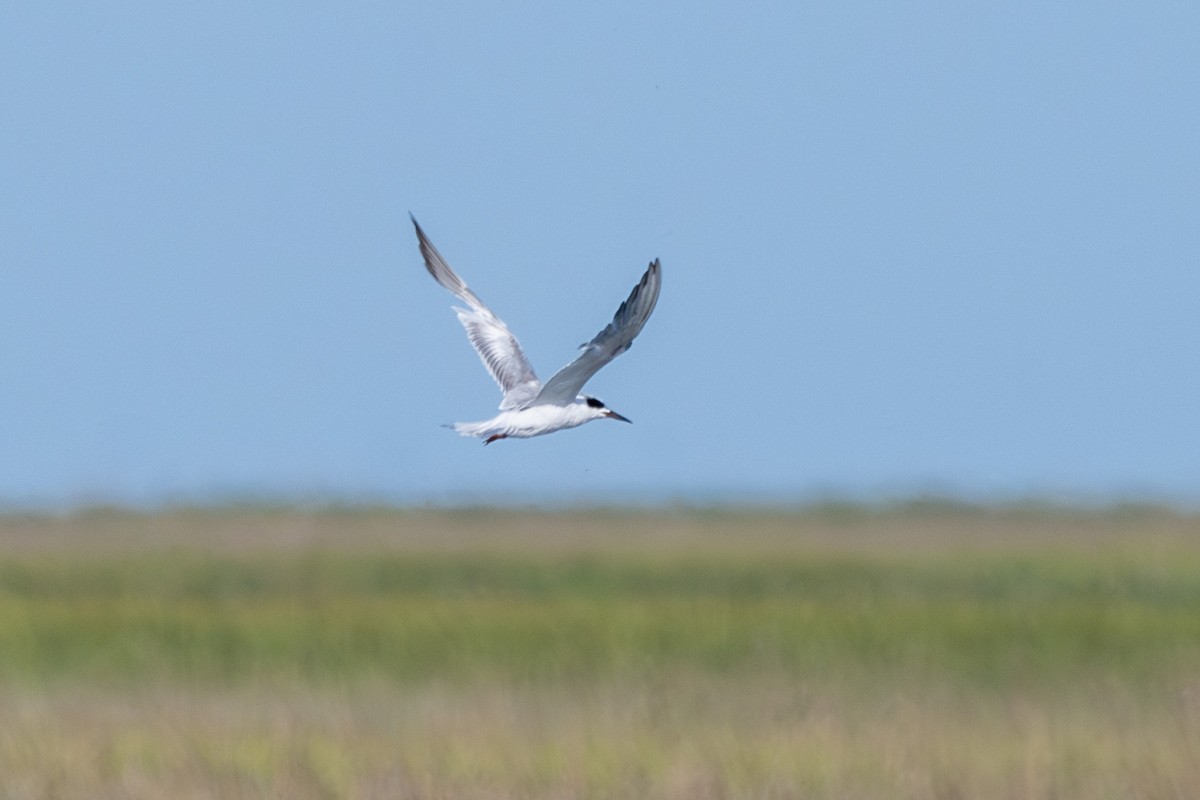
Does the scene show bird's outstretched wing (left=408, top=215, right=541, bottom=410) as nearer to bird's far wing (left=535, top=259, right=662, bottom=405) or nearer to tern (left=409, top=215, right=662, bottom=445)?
tern (left=409, top=215, right=662, bottom=445)

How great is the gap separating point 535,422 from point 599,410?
0.41 metres

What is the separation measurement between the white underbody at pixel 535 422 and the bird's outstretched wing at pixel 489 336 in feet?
2.41

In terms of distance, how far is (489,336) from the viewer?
363 inches

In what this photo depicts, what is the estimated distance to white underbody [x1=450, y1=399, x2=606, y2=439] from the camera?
294 inches

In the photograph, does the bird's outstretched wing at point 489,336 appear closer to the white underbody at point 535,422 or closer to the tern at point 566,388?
the tern at point 566,388

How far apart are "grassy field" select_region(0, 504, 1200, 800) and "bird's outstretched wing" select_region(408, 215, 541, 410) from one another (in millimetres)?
1459

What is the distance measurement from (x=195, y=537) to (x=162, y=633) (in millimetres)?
11131

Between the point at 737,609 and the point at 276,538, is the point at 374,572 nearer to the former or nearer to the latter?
the point at 276,538

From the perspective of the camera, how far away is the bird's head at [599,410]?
7741 mm

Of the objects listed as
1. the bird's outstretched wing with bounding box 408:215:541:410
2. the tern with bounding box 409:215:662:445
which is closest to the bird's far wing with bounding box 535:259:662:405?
the tern with bounding box 409:215:662:445

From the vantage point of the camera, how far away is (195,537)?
24.1 metres

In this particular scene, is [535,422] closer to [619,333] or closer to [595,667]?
[619,333]

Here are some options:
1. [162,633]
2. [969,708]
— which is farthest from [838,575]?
[969,708]

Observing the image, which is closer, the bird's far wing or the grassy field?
the bird's far wing
